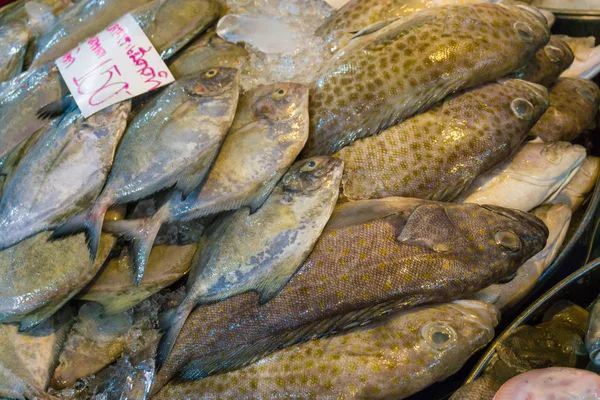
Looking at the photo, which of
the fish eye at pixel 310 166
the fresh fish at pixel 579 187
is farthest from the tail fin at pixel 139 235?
the fresh fish at pixel 579 187

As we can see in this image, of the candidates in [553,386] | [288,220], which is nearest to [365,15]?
[288,220]

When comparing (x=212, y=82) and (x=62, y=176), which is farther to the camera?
(x=212, y=82)

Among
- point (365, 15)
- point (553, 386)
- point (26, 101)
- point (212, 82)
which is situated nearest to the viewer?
point (553, 386)

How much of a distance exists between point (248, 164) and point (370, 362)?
0.87m

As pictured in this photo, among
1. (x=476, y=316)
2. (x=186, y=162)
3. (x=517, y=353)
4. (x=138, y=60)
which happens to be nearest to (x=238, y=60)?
(x=138, y=60)

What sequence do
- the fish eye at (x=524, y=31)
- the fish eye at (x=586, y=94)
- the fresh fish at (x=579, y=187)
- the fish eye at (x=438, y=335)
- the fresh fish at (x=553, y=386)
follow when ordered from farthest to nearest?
the fish eye at (x=586, y=94) < the fresh fish at (x=579, y=187) < the fish eye at (x=524, y=31) < the fish eye at (x=438, y=335) < the fresh fish at (x=553, y=386)

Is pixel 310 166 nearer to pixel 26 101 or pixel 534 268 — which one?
pixel 534 268

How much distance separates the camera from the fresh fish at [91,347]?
1.93 m

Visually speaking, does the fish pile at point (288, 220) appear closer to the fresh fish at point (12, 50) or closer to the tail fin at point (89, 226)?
the tail fin at point (89, 226)

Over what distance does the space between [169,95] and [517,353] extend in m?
1.74

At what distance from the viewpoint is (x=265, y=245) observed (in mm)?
1793

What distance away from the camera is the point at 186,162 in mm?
1800

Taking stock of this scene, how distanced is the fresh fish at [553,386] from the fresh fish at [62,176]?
67.0 inches

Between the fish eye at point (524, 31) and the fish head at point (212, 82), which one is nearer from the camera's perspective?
the fish head at point (212, 82)
